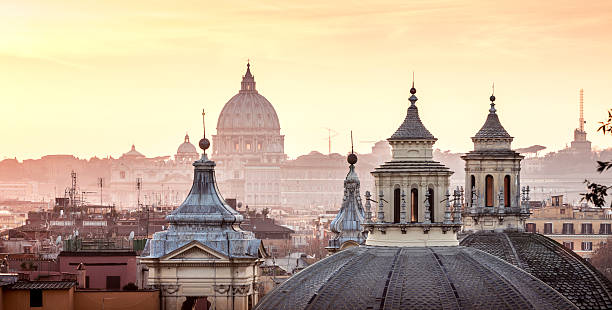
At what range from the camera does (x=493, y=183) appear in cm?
5775

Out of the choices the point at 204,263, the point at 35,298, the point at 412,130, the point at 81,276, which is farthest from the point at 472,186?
the point at 35,298

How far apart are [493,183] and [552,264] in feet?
20.6

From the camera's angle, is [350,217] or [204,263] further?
[350,217]

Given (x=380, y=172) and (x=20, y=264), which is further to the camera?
(x=20, y=264)

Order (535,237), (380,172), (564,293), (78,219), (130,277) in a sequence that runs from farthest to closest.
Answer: (78,219) → (130,277) → (535,237) → (564,293) → (380,172)

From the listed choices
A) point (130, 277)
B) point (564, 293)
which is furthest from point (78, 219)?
point (564, 293)

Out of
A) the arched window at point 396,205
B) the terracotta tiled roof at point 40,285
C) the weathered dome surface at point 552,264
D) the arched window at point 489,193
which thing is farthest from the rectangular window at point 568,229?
the arched window at point 396,205

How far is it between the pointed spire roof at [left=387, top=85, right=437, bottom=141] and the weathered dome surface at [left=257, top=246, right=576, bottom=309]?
2.37 metres

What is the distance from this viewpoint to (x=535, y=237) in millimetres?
54688

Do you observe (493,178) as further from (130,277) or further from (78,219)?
(78,219)

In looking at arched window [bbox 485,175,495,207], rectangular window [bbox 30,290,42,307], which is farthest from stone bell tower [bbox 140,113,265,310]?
arched window [bbox 485,175,495,207]

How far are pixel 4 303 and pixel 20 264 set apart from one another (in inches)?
958

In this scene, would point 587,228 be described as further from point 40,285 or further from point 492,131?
point 40,285

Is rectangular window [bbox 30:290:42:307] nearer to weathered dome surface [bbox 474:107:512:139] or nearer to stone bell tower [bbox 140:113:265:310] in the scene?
stone bell tower [bbox 140:113:265:310]
